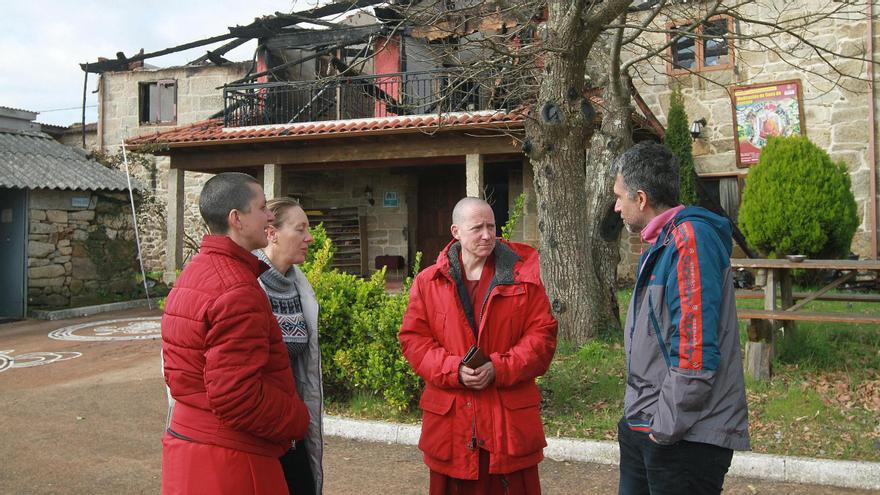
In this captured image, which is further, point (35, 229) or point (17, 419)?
point (35, 229)

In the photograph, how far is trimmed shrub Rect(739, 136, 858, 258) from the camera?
10469 millimetres

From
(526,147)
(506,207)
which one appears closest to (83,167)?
(506,207)

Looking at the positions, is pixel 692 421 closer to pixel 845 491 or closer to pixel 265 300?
pixel 265 300

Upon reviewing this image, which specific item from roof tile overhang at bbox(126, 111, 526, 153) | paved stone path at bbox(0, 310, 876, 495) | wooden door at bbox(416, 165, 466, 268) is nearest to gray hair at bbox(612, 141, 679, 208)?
paved stone path at bbox(0, 310, 876, 495)

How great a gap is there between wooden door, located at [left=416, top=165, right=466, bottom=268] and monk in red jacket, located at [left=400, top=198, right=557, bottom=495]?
11999mm

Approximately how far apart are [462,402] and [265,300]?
1.04m

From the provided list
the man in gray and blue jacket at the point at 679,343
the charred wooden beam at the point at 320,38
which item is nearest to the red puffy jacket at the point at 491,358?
the man in gray and blue jacket at the point at 679,343

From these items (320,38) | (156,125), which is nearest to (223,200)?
(320,38)

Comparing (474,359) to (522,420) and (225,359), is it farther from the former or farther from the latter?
(225,359)

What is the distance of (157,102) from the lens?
19484 millimetres

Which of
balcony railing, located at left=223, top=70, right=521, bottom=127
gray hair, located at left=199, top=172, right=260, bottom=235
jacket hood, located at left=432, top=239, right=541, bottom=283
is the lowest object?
jacket hood, located at left=432, top=239, right=541, bottom=283

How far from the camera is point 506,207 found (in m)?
14.5

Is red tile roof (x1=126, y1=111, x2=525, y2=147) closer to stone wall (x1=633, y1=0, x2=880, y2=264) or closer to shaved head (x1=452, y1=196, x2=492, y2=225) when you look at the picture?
stone wall (x1=633, y1=0, x2=880, y2=264)

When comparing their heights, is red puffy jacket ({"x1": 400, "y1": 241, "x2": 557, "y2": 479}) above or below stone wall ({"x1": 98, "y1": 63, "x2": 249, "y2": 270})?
below
